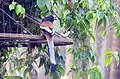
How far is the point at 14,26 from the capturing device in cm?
212

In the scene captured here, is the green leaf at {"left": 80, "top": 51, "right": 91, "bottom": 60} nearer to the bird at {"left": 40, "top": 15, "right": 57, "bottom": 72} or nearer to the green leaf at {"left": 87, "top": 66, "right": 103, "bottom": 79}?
the green leaf at {"left": 87, "top": 66, "right": 103, "bottom": 79}

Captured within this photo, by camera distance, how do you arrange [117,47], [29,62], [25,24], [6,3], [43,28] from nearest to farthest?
[43,28]
[6,3]
[25,24]
[29,62]
[117,47]

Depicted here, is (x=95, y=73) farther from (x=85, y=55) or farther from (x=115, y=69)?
(x=115, y=69)

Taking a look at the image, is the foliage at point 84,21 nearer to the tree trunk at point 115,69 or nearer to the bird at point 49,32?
the bird at point 49,32

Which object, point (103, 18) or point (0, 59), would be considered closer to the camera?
point (103, 18)

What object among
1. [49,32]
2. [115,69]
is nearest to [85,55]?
[49,32]

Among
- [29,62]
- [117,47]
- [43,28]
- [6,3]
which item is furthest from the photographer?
[117,47]

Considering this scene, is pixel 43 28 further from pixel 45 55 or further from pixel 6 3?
pixel 45 55

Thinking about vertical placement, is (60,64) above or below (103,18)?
below

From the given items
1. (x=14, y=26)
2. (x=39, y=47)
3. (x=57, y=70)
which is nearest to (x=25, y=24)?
(x=14, y=26)

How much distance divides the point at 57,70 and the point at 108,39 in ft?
8.78

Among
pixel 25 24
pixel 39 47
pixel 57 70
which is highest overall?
pixel 25 24

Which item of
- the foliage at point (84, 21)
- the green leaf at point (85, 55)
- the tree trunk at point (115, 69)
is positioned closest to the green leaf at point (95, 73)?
the foliage at point (84, 21)

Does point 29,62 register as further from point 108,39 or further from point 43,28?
point 108,39
